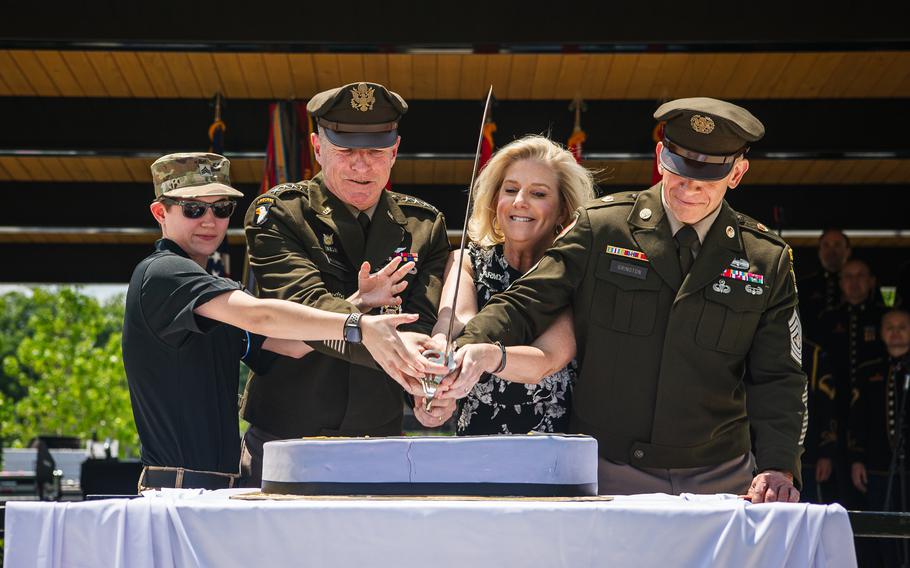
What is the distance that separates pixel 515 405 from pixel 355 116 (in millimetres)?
885

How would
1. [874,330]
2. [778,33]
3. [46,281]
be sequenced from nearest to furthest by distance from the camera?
[778,33] < [874,330] < [46,281]

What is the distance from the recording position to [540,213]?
9.93ft

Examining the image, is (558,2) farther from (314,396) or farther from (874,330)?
(874,330)

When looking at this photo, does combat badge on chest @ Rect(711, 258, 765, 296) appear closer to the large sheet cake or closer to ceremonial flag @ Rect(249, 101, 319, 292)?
the large sheet cake

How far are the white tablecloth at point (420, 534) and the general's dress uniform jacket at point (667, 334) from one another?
847mm

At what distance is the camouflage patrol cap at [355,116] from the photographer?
2834mm

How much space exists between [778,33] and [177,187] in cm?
331

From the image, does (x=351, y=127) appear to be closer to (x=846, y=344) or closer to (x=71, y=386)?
(x=846, y=344)

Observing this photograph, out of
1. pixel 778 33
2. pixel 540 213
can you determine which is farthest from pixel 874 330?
pixel 540 213

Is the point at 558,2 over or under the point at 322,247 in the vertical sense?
over

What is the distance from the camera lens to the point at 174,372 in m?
2.66

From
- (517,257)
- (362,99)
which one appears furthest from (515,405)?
(362,99)

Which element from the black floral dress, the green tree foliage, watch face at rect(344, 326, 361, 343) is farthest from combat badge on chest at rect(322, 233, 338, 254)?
the green tree foliage

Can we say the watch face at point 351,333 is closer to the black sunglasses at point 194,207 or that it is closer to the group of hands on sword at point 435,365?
the group of hands on sword at point 435,365
